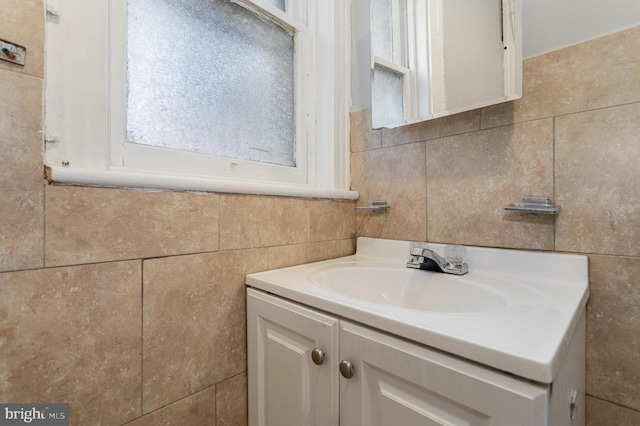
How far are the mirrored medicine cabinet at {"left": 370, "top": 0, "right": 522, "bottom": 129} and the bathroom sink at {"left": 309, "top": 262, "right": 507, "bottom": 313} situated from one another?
525 millimetres

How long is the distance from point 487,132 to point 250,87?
79cm

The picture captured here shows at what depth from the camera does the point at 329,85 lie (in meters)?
1.18

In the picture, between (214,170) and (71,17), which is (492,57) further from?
(71,17)

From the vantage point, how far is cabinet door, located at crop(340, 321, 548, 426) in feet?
1.24

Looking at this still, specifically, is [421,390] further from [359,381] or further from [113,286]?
[113,286]

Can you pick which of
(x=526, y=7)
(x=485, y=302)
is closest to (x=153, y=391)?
(x=485, y=302)

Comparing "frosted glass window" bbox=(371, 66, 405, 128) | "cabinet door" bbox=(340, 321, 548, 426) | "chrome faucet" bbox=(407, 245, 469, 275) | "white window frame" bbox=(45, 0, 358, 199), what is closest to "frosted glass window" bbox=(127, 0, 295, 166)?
"white window frame" bbox=(45, 0, 358, 199)

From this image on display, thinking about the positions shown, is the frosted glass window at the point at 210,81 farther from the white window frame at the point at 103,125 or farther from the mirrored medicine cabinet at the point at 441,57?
the mirrored medicine cabinet at the point at 441,57

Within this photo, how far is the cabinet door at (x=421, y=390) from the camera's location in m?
0.38

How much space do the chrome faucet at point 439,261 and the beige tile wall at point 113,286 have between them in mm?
479

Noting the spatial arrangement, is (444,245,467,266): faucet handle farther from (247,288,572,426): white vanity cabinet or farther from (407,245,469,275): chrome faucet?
(247,288,572,426): white vanity cabinet

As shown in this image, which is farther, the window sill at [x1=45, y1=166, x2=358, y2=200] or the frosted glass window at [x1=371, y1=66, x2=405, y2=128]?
the frosted glass window at [x1=371, y1=66, x2=405, y2=128]

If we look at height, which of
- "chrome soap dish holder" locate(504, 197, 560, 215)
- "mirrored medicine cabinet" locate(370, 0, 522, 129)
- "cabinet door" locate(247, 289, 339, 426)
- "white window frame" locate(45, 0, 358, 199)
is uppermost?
"mirrored medicine cabinet" locate(370, 0, 522, 129)

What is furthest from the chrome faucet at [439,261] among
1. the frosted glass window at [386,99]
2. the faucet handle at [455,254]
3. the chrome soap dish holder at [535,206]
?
the frosted glass window at [386,99]
